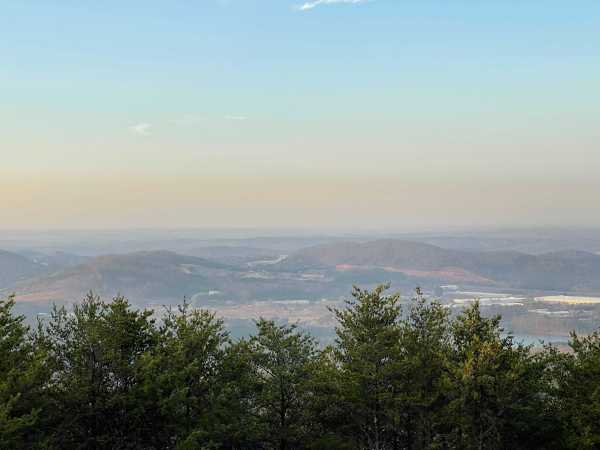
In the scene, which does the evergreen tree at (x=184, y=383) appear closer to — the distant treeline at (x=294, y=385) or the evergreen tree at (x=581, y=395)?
the distant treeline at (x=294, y=385)

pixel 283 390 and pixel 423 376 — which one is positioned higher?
pixel 423 376

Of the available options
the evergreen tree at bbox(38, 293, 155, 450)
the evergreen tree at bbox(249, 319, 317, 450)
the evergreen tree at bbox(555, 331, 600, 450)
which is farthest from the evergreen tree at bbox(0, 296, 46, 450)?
the evergreen tree at bbox(555, 331, 600, 450)

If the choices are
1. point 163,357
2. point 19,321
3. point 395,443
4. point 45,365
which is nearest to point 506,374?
point 395,443

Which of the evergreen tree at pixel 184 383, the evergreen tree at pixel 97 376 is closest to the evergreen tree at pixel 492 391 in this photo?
the evergreen tree at pixel 184 383

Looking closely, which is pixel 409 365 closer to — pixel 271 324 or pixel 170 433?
pixel 271 324

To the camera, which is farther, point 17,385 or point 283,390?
point 283,390

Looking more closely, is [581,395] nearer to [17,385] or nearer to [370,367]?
[370,367]

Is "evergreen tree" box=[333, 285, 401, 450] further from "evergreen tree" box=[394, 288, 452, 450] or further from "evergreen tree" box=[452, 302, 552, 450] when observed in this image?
"evergreen tree" box=[452, 302, 552, 450]

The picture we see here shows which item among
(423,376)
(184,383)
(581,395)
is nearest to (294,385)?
(184,383)

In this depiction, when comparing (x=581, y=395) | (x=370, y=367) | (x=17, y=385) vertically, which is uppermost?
(x=17, y=385)
